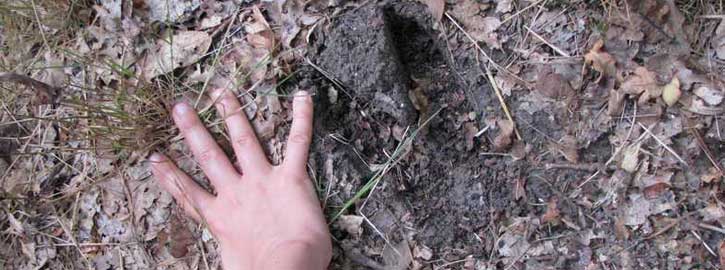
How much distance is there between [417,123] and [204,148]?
2.51 ft

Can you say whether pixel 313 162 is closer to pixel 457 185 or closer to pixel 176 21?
pixel 457 185

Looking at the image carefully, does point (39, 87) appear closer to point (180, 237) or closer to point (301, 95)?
point (180, 237)

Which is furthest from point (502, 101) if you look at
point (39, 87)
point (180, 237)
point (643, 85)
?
point (39, 87)

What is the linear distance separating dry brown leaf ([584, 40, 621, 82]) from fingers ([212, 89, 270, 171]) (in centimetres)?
116

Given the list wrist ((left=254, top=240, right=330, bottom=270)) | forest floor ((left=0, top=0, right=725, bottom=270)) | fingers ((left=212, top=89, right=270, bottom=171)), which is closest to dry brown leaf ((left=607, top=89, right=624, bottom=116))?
forest floor ((left=0, top=0, right=725, bottom=270))

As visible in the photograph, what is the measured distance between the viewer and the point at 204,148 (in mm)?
2119

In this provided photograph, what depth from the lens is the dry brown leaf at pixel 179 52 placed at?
221 cm

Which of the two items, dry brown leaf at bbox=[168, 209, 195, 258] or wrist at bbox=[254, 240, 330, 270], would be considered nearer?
wrist at bbox=[254, 240, 330, 270]

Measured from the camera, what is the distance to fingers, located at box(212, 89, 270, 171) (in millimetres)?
2084

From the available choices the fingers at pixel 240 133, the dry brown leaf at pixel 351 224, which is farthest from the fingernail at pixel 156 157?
the dry brown leaf at pixel 351 224

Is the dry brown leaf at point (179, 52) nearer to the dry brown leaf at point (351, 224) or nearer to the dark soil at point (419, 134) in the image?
the dark soil at point (419, 134)

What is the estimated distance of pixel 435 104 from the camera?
2137mm

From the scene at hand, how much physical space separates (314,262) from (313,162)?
352 mm

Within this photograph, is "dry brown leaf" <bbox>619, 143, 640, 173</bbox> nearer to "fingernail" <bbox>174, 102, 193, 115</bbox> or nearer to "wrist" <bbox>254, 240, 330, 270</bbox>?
"wrist" <bbox>254, 240, 330, 270</bbox>
